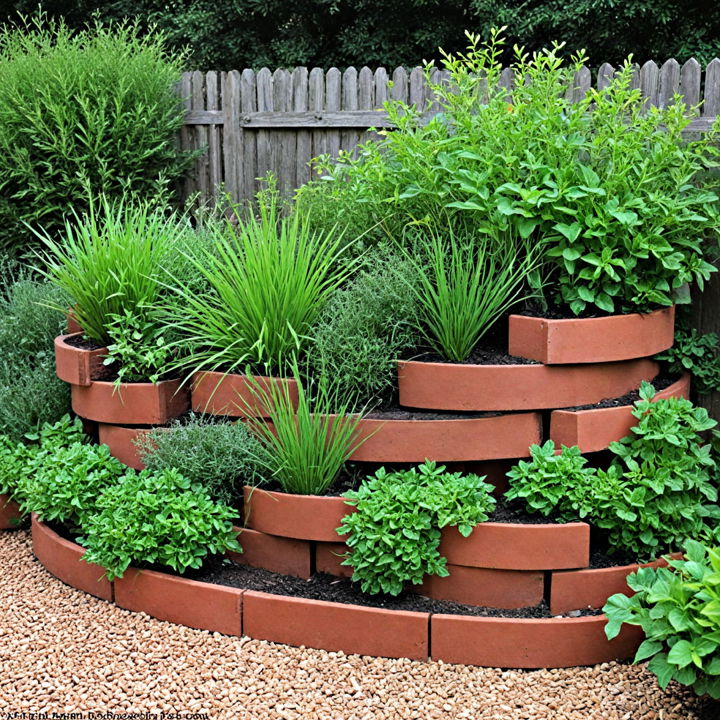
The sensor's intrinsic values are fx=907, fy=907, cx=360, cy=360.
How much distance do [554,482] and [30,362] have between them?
9.21ft

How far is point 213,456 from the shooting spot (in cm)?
345

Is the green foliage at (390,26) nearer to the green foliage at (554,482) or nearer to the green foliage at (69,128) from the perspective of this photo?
the green foliage at (69,128)

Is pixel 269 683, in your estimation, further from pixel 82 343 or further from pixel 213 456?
pixel 82 343

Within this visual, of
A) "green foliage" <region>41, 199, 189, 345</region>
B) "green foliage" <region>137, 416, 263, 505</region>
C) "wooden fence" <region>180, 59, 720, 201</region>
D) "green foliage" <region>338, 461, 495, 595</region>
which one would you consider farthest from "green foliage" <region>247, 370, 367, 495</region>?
"wooden fence" <region>180, 59, 720, 201</region>

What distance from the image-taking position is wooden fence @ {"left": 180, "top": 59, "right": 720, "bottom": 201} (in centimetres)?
612

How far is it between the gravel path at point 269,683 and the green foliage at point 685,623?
221 millimetres

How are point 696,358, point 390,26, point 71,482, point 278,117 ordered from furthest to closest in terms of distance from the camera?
1. point 390,26
2. point 278,117
3. point 696,358
4. point 71,482

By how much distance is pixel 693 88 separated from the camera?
480 cm

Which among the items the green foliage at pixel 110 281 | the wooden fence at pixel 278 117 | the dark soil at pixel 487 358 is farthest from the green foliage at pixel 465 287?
the wooden fence at pixel 278 117

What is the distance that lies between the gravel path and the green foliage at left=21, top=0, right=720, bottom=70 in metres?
7.42

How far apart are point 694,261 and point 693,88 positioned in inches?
66.2

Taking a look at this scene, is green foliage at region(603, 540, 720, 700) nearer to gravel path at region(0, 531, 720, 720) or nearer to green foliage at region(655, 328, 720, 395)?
gravel path at region(0, 531, 720, 720)

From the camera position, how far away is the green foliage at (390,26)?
9070mm

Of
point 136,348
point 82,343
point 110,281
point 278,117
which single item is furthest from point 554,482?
point 278,117
